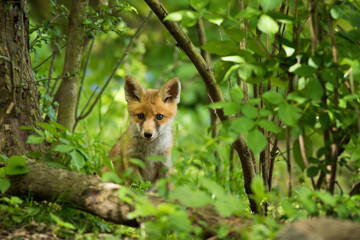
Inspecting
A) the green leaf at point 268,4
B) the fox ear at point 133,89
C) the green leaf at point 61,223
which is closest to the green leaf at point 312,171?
the green leaf at point 268,4

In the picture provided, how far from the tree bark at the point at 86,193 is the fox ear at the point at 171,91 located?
1.98 metres

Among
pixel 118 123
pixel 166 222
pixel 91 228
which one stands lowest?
pixel 91 228

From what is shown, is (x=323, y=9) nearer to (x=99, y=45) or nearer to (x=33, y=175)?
(x=33, y=175)

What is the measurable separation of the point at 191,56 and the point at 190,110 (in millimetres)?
5691

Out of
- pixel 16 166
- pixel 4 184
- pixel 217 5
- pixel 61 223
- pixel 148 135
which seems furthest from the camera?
pixel 148 135

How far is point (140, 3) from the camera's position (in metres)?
7.92

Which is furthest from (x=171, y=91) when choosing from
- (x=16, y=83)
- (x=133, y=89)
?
(x=16, y=83)

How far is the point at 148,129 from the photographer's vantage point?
424 centimetres

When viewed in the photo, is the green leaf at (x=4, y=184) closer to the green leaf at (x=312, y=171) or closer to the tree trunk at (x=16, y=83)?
the tree trunk at (x=16, y=83)

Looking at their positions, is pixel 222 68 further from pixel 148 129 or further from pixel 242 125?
pixel 148 129

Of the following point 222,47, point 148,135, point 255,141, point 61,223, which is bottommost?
point 61,223

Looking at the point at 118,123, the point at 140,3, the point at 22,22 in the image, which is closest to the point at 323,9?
the point at 22,22

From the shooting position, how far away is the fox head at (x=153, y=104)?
14.5 feet

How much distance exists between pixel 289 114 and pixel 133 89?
2.61 meters
